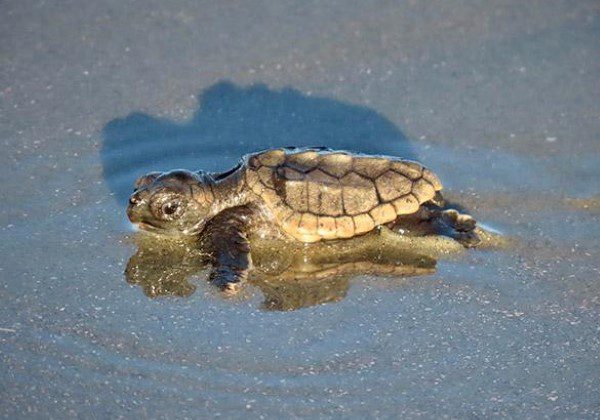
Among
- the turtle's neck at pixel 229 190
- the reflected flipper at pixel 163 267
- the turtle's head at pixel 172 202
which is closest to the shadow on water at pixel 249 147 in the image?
the reflected flipper at pixel 163 267

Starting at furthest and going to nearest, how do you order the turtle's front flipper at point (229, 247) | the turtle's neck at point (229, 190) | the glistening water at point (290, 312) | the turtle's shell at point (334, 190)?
the turtle's neck at point (229, 190), the turtle's shell at point (334, 190), the turtle's front flipper at point (229, 247), the glistening water at point (290, 312)

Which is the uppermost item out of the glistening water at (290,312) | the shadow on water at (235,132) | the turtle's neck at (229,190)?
the shadow on water at (235,132)

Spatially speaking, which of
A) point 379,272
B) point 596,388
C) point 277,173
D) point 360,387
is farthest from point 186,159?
point 596,388

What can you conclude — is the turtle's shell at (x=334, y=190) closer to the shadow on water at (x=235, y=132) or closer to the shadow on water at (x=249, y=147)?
the shadow on water at (x=249, y=147)

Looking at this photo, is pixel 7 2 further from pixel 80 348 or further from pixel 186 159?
pixel 80 348

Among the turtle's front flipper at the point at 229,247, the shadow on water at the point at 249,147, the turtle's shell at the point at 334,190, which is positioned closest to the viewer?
the turtle's front flipper at the point at 229,247

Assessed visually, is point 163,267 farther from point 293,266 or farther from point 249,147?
point 249,147
